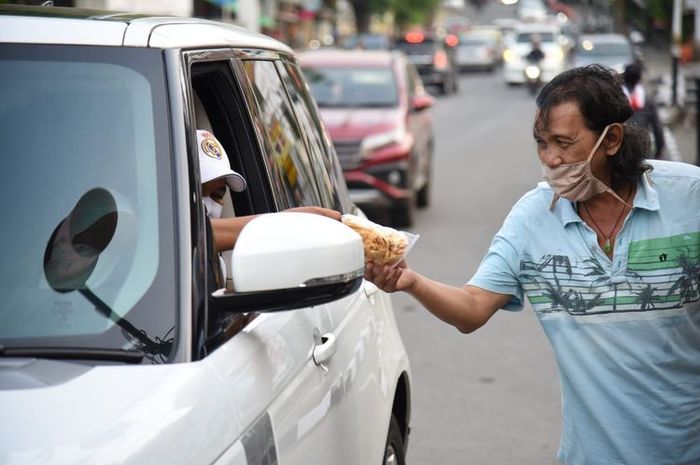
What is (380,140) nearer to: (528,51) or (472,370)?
(472,370)

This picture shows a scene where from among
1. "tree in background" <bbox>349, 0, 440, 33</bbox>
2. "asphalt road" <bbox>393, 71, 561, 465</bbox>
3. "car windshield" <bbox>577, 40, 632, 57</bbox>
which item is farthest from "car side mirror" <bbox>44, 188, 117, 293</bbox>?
"tree in background" <bbox>349, 0, 440, 33</bbox>

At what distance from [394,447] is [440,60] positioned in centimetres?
3854

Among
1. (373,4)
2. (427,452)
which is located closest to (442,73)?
(373,4)

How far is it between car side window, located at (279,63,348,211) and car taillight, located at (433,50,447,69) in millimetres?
37522

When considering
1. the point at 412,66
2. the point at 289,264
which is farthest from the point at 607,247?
the point at 412,66

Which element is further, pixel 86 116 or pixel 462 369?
pixel 462 369

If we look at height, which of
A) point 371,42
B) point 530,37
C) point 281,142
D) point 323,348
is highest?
point 281,142

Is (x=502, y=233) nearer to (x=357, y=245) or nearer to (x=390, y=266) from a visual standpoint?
(x=390, y=266)

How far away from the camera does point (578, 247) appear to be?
11.1 feet

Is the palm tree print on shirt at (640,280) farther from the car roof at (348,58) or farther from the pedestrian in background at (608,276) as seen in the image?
the car roof at (348,58)

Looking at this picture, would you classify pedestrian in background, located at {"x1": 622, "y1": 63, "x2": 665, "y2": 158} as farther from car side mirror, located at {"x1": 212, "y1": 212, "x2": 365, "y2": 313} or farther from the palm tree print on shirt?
car side mirror, located at {"x1": 212, "y1": 212, "x2": 365, "y2": 313}

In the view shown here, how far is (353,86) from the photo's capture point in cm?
1468

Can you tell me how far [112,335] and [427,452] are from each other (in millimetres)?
3985

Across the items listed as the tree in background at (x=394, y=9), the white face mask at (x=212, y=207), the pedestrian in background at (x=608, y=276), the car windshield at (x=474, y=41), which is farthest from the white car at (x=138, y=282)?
the tree in background at (x=394, y=9)
